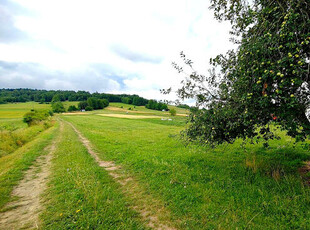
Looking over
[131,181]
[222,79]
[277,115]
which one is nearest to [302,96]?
[277,115]

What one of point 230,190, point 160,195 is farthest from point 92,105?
point 230,190

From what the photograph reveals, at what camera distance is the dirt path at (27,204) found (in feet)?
14.4

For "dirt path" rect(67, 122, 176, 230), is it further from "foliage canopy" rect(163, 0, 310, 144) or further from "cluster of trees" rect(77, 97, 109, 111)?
"cluster of trees" rect(77, 97, 109, 111)

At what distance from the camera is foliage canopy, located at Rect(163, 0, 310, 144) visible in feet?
13.1

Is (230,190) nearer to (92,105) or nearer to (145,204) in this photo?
(145,204)

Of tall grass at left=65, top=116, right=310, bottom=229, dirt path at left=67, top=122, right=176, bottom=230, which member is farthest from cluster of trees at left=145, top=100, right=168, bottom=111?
dirt path at left=67, top=122, right=176, bottom=230

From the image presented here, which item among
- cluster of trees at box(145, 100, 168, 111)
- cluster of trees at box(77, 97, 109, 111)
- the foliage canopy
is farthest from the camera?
cluster of trees at box(77, 97, 109, 111)

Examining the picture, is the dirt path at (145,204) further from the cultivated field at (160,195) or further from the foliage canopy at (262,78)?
the foliage canopy at (262,78)

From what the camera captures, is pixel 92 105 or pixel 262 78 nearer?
pixel 262 78

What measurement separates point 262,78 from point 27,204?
9.21m

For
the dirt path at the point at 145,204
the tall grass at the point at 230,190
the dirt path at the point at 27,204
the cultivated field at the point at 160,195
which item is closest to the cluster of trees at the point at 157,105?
the cultivated field at the point at 160,195

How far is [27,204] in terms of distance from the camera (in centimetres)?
528

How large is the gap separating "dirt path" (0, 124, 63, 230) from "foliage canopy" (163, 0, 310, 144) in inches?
271

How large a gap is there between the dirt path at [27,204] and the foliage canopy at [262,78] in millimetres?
6890
